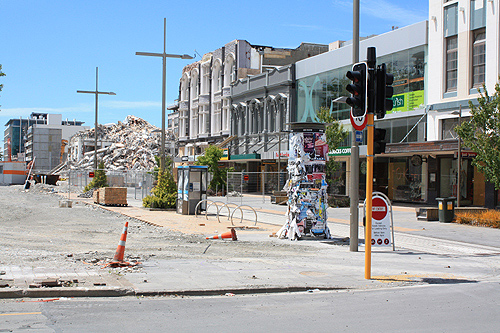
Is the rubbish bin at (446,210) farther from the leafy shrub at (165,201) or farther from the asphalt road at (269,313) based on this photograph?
A: the asphalt road at (269,313)

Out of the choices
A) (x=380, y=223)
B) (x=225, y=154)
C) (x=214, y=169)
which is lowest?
(x=380, y=223)

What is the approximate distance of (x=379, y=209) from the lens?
12242 mm

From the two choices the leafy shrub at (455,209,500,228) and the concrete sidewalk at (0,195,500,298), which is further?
the leafy shrub at (455,209,500,228)

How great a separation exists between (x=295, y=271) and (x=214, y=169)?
124 ft

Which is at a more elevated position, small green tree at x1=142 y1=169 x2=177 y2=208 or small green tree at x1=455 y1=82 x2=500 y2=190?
small green tree at x1=455 y1=82 x2=500 y2=190

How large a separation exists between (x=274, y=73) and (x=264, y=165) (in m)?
8.50

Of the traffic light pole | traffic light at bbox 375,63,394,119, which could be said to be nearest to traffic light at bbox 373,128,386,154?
the traffic light pole

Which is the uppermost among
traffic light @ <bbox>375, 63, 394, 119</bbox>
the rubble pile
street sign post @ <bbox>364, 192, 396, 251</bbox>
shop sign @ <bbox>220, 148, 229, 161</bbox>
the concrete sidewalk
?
the rubble pile

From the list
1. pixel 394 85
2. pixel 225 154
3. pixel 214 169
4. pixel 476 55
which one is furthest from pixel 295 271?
pixel 225 154

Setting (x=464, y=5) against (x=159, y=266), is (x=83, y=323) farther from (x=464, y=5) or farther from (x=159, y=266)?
(x=464, y=5)

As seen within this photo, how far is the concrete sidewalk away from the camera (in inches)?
319

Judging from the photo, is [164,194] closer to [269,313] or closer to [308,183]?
[308,183]

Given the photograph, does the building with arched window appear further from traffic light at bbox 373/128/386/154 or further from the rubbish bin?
traffic light at bbox 373/128/386/154

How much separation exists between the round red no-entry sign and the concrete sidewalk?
1005 millimetres
